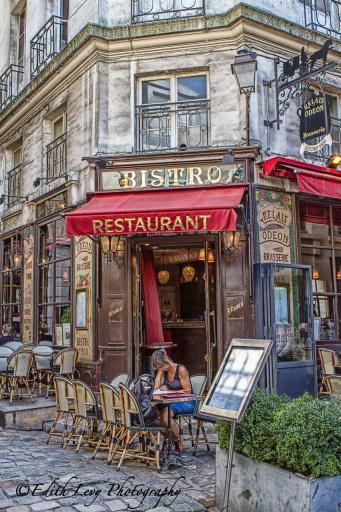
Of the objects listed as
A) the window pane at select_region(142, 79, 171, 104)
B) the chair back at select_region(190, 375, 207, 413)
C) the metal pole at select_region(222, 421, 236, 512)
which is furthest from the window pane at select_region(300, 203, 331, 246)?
the metal pole at select_region(222, 421, 236, 512)

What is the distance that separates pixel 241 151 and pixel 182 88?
6.55ft

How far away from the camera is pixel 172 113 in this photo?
33.1 ft

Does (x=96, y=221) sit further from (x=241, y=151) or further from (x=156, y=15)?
(x=156, y=15)

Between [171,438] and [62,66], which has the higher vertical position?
[62,66]

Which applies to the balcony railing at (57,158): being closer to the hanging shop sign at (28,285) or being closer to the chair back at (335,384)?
the hanging shop sign at (28,285)

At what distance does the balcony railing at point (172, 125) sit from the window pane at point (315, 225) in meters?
2.35

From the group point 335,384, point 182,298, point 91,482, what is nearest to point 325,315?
point 335,384

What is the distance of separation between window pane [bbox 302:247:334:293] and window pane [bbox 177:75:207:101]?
3602mm

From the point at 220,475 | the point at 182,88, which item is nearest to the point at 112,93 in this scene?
the point at 182,88

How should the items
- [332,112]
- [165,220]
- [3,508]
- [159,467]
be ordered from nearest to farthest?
[3,508], [159,467], [165,220], [332,112]

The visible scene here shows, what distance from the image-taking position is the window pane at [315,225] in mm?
9977

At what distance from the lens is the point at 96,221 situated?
28.2 ft

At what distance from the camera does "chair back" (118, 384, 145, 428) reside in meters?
5.97

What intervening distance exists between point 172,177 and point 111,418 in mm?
4719
